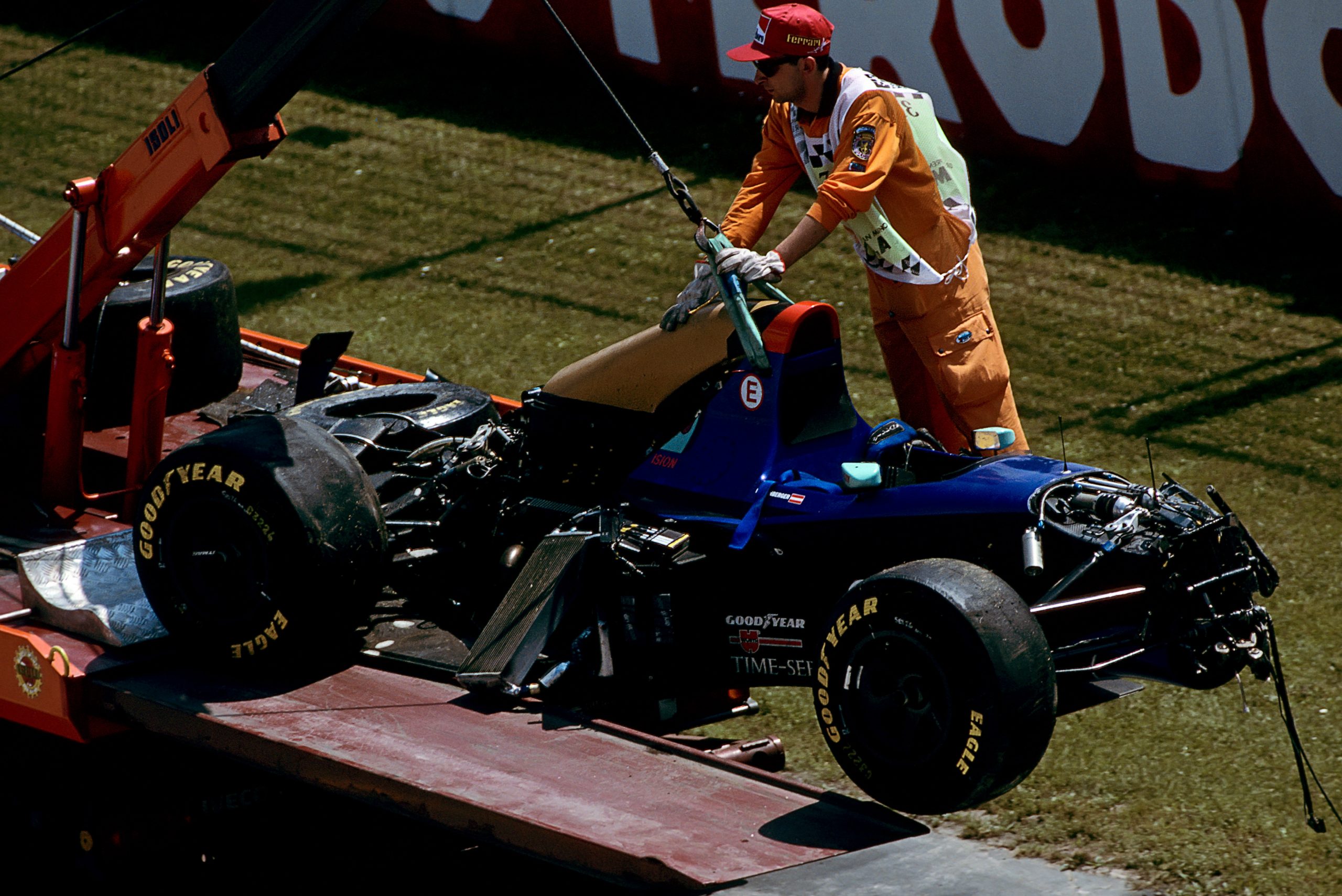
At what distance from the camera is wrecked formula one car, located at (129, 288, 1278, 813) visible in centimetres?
433

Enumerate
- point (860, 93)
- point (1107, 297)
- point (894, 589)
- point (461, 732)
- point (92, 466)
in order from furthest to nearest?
point (1107, 297), point (92, 466), point (860, 93), point (461, 732), point (894, 589)

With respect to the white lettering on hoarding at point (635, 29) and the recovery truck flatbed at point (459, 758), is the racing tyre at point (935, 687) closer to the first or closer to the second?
the recovery truck flatbed at point (459, 758)

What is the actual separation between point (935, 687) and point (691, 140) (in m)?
10.1

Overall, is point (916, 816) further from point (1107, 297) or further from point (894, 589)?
point (1107, 297)

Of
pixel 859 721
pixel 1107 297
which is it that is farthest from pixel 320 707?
pixel 1107 297

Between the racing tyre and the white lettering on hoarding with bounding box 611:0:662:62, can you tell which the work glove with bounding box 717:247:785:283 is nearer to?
the racing tyre

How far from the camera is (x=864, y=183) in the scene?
5.63 meters

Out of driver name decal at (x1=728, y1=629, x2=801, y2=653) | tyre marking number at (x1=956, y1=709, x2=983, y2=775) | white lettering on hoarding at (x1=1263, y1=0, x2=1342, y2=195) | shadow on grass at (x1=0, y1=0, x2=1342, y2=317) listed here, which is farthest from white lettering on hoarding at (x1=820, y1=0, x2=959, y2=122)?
tyre marking number at (x1=956, y1=709, x2=983, y2=775)

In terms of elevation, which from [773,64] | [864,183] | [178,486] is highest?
[773,64]

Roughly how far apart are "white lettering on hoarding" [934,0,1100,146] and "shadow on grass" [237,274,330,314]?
497 centimetres

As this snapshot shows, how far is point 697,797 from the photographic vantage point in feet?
15.0

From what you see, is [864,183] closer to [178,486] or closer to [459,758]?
[459,758]

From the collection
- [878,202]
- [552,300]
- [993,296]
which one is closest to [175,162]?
[878,202]

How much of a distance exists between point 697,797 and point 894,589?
2.61ft
